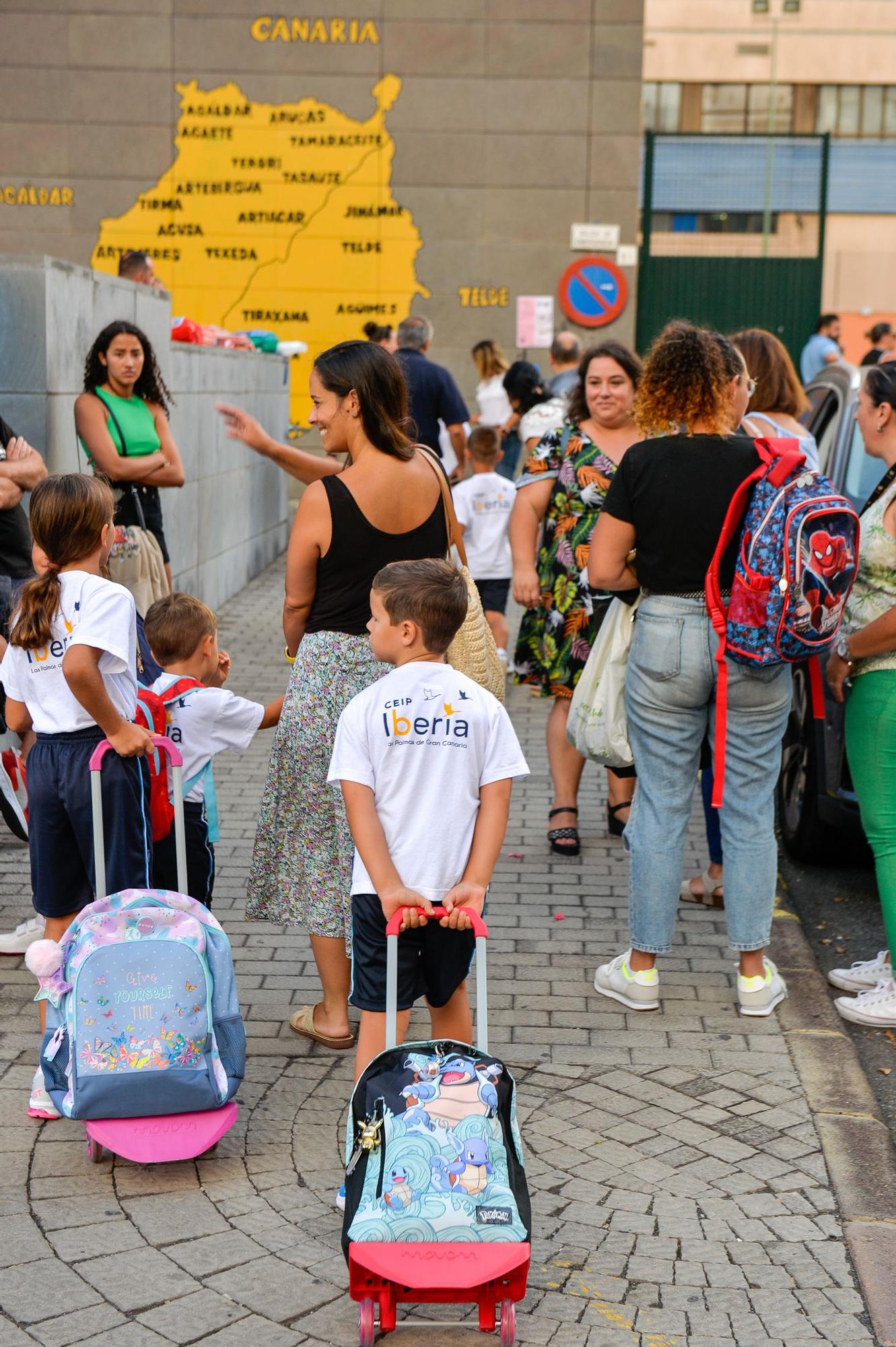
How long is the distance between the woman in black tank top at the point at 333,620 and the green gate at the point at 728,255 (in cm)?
1385

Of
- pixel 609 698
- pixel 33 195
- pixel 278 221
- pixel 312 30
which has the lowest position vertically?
pixel 609 698

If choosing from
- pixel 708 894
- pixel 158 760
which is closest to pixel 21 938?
pixel 158 760

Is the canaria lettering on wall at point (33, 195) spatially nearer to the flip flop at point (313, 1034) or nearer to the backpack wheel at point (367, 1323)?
the flip flop at point (313, 1034)

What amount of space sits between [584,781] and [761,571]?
3.37 meters

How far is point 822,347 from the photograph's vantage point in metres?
17.0

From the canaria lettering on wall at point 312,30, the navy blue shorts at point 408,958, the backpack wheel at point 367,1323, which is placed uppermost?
the canaria lettering on wall at point 312,30

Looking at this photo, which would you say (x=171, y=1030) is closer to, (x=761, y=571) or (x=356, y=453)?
(x=356, y=453)

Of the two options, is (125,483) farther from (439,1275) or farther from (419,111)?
(419,111)

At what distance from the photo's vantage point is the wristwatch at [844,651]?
4.89 meters

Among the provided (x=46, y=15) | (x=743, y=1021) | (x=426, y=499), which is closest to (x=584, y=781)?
(x=743, y=1021)

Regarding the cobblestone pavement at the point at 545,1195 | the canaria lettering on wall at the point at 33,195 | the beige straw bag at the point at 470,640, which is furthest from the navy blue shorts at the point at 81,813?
the canaria lettering on wall at the point at 33,195

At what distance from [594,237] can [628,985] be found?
13.5m

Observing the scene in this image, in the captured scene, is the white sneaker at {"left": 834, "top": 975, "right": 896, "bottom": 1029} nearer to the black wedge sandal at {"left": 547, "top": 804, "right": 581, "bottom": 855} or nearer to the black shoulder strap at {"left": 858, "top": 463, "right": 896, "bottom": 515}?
the black shoulder strap at {"left": 858, "top": 463, "right": 896, "bottom": 515}

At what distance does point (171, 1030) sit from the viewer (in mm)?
3637
